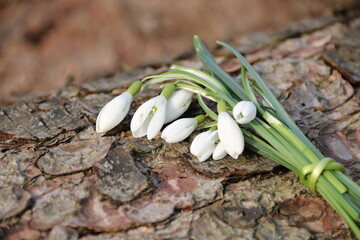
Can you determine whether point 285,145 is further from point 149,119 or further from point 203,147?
point 149,119

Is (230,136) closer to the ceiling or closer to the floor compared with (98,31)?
closer to the floor

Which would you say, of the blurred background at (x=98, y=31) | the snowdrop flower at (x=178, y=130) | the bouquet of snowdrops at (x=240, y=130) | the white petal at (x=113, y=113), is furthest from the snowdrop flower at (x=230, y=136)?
the blurred background at (x=98, y=31)

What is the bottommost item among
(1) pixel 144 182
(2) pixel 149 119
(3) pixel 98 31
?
(1) pixel 144 182

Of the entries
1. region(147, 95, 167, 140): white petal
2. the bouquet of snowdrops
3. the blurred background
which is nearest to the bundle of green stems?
the bouquet of snowdrops

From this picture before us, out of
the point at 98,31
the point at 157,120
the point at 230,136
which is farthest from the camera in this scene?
the point at 98,31

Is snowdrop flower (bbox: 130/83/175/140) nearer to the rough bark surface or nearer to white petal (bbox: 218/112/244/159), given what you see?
the rough bark surface

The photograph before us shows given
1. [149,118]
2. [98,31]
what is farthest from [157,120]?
[98,31]

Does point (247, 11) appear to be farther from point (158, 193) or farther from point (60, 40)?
point (158, 193)
